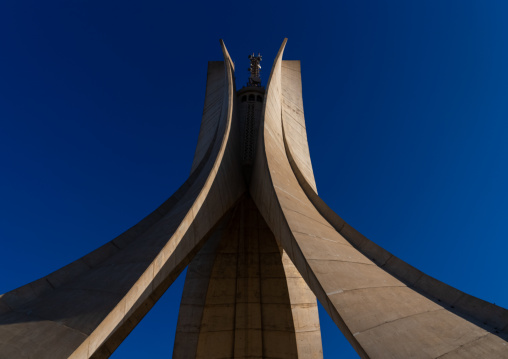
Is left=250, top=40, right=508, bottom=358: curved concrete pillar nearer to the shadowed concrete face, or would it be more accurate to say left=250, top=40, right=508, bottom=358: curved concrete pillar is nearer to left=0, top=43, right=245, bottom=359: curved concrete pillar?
left=0, top=43, right=245, bottom=359: curved concrete pillar

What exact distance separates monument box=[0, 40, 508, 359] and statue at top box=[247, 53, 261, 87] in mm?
3057

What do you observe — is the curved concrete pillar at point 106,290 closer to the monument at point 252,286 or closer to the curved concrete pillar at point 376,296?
the monument at point 252,286

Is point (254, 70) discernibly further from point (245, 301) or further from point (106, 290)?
point (106, 290)

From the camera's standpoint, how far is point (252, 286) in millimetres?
8617

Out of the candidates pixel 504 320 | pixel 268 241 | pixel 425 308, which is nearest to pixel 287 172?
pixel 268 241

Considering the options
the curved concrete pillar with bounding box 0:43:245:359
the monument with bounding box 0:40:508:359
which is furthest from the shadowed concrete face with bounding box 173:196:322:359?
the curved concrete pillar with bounding box 0:43:245:359

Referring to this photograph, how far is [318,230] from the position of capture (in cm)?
437

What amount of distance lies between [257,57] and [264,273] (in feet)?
33.3

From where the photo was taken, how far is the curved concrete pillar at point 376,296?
7.34ft

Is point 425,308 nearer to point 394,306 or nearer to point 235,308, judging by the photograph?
point 394,306

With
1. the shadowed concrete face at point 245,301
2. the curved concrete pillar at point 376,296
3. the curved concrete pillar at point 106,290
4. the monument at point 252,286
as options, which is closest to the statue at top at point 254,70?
the monument at point 252,286

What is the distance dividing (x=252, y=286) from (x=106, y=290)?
19.8 ft

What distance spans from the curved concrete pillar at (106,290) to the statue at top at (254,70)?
7465 millimetres

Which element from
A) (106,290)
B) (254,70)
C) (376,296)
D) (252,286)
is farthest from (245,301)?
(254,70)
